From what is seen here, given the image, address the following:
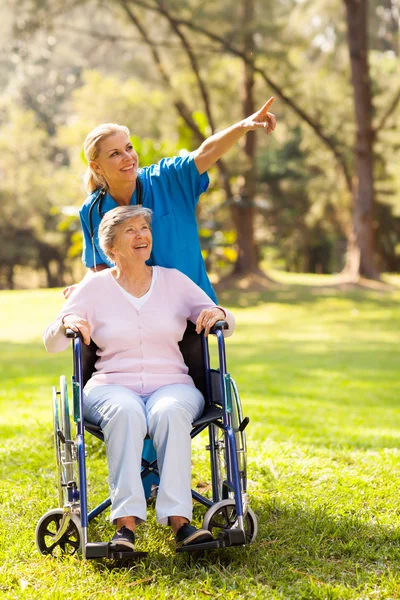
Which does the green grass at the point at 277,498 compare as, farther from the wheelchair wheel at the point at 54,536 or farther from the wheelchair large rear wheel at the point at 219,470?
the wheelchair large rear wheel at the point at 219,470

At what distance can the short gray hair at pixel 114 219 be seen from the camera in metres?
2.87

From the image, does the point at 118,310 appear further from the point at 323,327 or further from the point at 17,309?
the point at 17,309

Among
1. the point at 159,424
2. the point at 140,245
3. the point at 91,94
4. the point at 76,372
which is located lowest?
the point at 159,424

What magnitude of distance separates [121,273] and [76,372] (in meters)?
0.52

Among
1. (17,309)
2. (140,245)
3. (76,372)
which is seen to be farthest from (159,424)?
(17,309)

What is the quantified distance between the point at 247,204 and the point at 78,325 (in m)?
14.0

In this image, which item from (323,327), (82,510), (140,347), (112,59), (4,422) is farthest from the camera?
(112,59)

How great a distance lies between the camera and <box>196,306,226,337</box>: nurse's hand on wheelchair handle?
9.16ft

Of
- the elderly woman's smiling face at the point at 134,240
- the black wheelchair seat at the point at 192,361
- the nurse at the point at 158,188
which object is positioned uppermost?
the nurse at the point at 158,188

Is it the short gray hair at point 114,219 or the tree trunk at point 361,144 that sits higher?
the tree trunk at point 361,144

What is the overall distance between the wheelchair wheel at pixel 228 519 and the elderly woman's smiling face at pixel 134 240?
955 mm

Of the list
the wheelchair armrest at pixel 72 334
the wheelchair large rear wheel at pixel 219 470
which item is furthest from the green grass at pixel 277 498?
the wheelchair armrest at pixel 72 334

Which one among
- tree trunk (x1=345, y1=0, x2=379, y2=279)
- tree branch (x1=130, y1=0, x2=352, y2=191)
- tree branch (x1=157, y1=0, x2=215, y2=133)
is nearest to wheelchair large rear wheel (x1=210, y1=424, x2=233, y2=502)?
tree branch (x1=130, y1=0, x2=352, y2=191)

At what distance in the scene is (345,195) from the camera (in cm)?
2175
